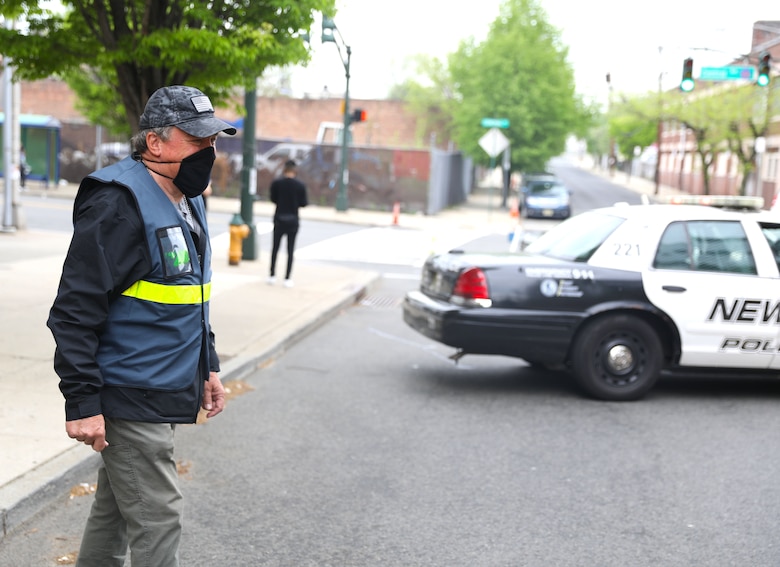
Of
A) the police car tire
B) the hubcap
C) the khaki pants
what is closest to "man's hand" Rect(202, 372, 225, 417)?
the khaki pants

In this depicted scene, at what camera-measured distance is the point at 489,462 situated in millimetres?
6051

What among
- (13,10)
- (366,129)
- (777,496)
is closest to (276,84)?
(366,129)

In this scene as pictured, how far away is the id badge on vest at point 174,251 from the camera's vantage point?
312 cm

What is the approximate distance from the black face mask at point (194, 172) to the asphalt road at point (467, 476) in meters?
1.94

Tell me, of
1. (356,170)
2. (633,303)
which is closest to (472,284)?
(633,303)

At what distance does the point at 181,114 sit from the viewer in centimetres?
317

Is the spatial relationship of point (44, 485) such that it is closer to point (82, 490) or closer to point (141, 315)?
point (82, 490)

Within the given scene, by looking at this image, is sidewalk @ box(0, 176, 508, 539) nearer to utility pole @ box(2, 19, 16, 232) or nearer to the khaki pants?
utility pole @ box(2, 19, 16, 232)

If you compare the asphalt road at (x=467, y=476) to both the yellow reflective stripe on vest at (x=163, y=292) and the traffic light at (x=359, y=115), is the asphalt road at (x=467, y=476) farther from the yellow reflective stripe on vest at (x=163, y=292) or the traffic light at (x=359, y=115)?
the traffic light at (x=359, y=115)

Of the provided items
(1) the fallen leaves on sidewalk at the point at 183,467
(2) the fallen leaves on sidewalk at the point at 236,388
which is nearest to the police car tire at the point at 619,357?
(2) the fallen leaves on sidewalk at the point at 236,388

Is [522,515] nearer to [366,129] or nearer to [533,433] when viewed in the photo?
[533,433]

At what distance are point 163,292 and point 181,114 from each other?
600 millimetres

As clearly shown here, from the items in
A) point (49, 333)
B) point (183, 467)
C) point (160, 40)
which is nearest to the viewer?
point (183, 467)

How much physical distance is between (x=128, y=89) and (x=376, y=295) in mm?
5907
